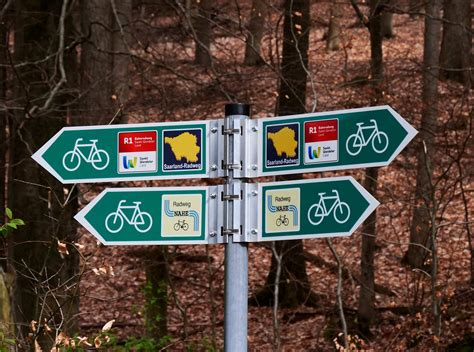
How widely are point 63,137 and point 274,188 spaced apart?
967 mm

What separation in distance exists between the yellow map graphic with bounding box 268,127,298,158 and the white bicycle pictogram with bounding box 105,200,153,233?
0.58 metres

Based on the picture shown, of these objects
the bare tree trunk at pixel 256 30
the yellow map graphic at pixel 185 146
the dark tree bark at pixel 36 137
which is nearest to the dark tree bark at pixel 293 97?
the bare tree trunk at pixel 256 30

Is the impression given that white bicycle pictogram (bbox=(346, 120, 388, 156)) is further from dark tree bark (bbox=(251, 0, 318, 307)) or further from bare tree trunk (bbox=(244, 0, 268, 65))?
dark tree bark (bbox=(251, 0, 318, 307))

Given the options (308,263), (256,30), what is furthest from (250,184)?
(308,263)

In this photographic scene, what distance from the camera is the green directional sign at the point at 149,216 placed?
145 inches

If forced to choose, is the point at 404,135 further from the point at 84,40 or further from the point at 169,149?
the point at 84,40

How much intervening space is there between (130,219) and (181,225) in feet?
0.81

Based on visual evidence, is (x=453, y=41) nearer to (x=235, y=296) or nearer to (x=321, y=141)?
(x=321, y=141)

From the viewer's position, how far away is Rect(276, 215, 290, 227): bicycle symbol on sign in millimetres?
3590

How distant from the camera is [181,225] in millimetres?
3748

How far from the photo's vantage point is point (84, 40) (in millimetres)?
12070

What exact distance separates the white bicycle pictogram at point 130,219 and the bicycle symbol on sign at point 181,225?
111mm

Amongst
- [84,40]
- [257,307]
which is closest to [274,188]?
[84,40]

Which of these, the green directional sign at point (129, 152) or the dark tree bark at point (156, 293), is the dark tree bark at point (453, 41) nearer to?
the dark tree bark at point (156, 293)
